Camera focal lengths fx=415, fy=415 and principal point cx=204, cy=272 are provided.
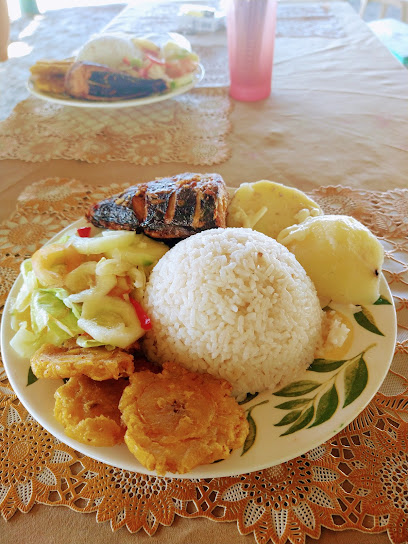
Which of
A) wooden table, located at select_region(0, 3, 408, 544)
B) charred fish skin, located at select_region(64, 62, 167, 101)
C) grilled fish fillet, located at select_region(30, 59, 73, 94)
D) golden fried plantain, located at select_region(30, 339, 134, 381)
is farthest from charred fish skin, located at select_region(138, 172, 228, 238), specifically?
grilled fish fillet, located at select_region(30, 59, 73, 94)

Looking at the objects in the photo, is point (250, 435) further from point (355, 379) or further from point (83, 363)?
point (83, 363)

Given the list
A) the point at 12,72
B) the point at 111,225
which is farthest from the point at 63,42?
the point at 111,225

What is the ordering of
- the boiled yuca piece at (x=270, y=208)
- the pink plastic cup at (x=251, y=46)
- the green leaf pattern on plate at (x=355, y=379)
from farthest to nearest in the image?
the pink plastic cup at (x=251, y=46) < the boiled yuca piece at (x=270, y=208) < the green leaf pattern on plate at (x=355, y=379)

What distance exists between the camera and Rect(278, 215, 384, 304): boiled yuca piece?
1032mm

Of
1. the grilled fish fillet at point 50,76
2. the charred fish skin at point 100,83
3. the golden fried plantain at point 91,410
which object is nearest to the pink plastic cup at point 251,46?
the charred fish skin at point 100,83

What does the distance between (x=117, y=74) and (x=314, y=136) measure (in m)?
1.01

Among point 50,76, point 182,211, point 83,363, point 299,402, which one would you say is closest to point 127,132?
point 50,76

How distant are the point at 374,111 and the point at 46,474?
216 centimetres

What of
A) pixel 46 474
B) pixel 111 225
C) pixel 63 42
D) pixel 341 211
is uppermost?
pixel 63 42

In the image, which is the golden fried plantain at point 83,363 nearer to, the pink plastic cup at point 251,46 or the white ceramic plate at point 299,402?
the white ceramic plate at point 299,402

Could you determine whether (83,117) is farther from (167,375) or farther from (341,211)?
(167,375)

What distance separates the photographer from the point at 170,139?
79.3 inches

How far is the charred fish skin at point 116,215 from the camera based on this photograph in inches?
46.9

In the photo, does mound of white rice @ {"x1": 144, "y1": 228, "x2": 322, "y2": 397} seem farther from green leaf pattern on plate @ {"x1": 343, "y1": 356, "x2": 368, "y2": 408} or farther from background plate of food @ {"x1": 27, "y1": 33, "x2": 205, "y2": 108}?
background plate of food @ {"x1": 27, "y1": 33, "x2": 205, "y2": 108}
